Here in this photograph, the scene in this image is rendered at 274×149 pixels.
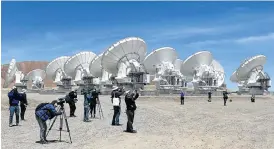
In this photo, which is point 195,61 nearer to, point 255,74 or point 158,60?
point 158,60

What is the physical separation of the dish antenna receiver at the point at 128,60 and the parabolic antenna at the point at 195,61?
61.5ft

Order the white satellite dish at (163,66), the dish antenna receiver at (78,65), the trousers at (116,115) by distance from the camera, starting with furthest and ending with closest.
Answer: the dish antenna receiver at (78,65)
the white satellite dish at (163,66)
the trousers at (116,115)

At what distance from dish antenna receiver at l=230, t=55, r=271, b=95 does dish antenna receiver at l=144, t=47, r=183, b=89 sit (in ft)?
52.3

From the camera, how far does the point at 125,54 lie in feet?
193

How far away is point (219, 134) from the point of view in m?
16.8

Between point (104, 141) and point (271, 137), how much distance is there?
8.09 m

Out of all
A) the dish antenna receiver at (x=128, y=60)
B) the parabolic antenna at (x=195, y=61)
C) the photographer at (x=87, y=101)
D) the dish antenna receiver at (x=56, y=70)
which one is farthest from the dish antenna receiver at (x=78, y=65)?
the photographer at (x=87, y=101)

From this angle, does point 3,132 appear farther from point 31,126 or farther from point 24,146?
point 24,146

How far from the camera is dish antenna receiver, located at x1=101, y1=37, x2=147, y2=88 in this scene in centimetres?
5781

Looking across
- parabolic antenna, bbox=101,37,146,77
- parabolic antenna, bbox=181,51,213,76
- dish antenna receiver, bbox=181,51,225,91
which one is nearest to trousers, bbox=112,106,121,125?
parabolic antenna, bbox=101,37,146,77

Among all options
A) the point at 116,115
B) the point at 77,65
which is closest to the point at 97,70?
the point at 77,65

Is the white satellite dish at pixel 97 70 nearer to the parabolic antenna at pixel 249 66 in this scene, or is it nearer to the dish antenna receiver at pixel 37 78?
the dish antenna receiver at pixel 37 78

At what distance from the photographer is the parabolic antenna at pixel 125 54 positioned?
57.8 m

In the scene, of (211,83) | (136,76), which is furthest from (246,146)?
(211,83)
